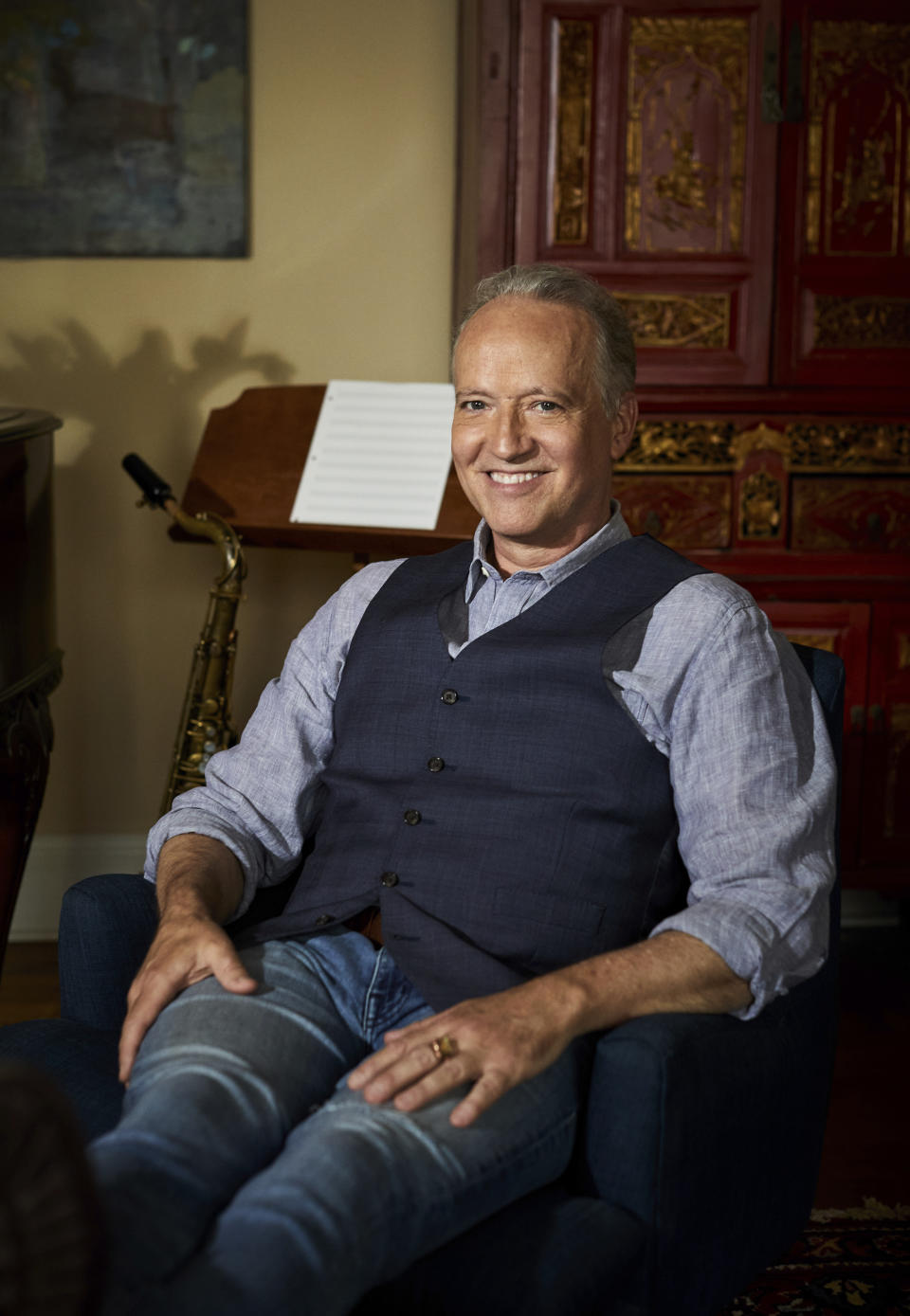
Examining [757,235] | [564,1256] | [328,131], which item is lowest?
[564,1256]

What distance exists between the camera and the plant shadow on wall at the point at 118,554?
3275 millimetres

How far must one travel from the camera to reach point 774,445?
2895 mm

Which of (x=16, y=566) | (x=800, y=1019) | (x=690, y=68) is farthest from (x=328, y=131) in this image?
(x=800, y=1019)

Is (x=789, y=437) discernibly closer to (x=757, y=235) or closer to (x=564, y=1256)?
(x=757, y=235)

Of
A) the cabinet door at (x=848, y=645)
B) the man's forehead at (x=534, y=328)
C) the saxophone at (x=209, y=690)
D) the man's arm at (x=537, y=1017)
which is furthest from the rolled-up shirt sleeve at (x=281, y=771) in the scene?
the cabinet door at (x=848, y=645)

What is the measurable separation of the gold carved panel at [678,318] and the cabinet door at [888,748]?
2.34 ft

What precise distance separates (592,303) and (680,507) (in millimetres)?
1290

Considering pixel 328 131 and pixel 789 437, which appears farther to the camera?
pixel 328 131

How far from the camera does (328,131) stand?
323cm

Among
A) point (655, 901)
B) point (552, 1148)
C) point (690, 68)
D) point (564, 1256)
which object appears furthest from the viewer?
point (690, 68)

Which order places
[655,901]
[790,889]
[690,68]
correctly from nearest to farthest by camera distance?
[790,889] → [655,901] → [690,68]

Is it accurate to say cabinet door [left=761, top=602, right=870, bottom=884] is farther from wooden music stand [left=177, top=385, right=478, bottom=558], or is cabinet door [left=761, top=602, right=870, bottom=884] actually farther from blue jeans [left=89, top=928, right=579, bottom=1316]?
blue jeans [left=89, top=928, right=579, bottom=1316]

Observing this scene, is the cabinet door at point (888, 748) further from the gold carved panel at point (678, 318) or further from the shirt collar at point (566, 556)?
the shirt collar at point (566, 556)

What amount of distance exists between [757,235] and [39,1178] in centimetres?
246
